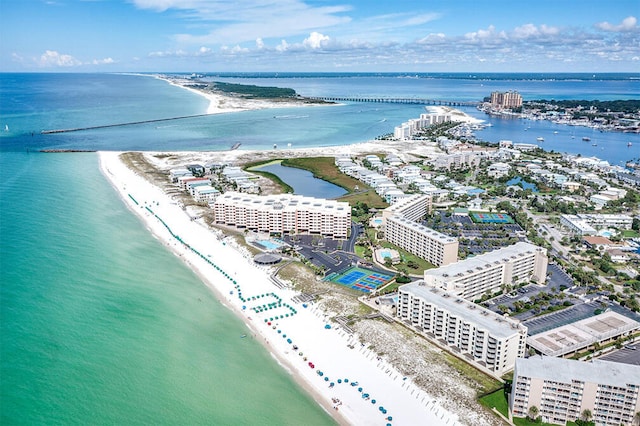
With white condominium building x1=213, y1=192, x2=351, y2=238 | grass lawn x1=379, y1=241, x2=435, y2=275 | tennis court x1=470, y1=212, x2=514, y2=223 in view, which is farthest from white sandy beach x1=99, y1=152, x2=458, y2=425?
tennis court x1=470, y1=212, x2=514, y2=223

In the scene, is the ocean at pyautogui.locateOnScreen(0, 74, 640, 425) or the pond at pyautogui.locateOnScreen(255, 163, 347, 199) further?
the pond at pyautogui.locateOnScreen(255, 163, 347, 199)

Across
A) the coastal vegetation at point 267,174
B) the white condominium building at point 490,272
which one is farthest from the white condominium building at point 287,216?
the white condominium building at point 490,272

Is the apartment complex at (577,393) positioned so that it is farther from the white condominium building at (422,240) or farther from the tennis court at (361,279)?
the white condominium building at (422,240)

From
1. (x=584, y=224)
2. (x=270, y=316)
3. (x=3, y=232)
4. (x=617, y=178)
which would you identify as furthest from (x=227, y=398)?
(x=617, y=178)

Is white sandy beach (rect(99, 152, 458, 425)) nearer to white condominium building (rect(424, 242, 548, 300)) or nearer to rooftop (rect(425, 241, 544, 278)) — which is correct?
white condominium building (rect(424, 242, 548, 300))

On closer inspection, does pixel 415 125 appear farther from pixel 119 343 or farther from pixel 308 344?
pixel 119 343

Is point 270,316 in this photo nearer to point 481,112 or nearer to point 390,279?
point 390,279
